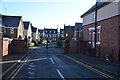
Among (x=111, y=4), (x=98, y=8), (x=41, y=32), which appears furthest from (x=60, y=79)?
(x=41, y=32)

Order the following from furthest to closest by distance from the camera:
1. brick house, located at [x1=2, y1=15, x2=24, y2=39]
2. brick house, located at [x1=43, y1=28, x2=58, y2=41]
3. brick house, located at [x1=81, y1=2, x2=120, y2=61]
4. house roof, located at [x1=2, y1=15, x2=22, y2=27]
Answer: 1. brick house, located at [x1=43, y1=28, x2=58, y2=41]
2. house roof, located at [x1=2, y1=15, x2=22, y2=27]
3. brick house, located at [x1=2, y1=15, x2=24, y2=39]
4. brick house, located at [x1=81, y1=2, x2=120, y2=61]

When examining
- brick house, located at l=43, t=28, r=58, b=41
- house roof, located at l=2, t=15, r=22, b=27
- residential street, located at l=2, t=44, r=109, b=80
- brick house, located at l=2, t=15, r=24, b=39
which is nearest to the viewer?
residential street, located at l=2, t=44, r=109, b=80

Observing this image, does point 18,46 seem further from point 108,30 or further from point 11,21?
point 11,21

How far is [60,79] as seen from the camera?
34.5ft

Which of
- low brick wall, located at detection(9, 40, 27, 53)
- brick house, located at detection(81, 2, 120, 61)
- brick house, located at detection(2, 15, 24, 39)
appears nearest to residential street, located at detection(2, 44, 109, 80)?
brick house, located at detection(81, 2, 120, 61)

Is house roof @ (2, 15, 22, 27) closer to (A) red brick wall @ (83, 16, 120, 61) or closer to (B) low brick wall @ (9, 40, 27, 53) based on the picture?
(B) low brick wall @ (9, 40, 27, 53)

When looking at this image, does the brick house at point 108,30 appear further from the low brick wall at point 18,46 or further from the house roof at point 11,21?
the house roof at point 11,21

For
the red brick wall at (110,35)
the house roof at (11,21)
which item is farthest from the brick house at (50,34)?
the red brick wall at (110,35)

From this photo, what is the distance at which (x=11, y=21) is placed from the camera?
55875 mm

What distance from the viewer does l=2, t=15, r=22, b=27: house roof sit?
179 ft

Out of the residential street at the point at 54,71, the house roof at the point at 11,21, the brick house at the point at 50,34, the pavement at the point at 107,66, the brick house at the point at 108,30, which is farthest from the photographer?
the brick house at the point at 50,34

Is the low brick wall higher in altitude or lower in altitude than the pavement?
higher

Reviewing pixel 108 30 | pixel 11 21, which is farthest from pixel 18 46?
pixel 11 21

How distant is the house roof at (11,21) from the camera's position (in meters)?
54.5
